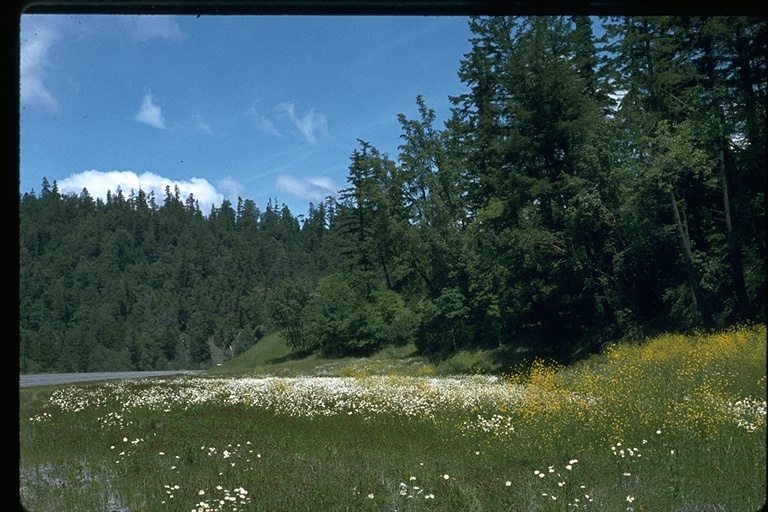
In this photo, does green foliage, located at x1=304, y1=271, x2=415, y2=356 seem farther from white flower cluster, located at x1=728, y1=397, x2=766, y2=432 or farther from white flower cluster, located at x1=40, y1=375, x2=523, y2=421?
white flower cluster, located at x1=728, y1=397, x2=766, y2=432

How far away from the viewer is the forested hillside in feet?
15.7

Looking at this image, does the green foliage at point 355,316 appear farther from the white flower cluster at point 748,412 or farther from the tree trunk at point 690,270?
the white flower cluster at point 748,412

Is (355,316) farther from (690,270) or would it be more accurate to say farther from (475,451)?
(690,270)

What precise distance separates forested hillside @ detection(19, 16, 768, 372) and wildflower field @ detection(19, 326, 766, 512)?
2.60 feet

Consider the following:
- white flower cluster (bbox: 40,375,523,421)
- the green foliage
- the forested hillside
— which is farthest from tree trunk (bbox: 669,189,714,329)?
the green foliage

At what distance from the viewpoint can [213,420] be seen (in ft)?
44.9

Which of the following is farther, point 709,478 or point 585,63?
point 585,63

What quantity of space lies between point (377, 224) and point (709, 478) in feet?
147

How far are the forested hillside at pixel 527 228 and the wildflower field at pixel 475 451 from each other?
0.79 meters

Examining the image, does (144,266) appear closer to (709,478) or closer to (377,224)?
(377,224)

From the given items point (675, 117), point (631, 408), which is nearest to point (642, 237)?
point (675, 117)

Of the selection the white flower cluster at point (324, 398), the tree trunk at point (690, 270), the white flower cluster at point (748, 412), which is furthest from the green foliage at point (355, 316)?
the white flower cluster at point (748, 412)

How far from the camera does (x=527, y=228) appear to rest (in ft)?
105

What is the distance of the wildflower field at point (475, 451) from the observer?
566 centimetres
